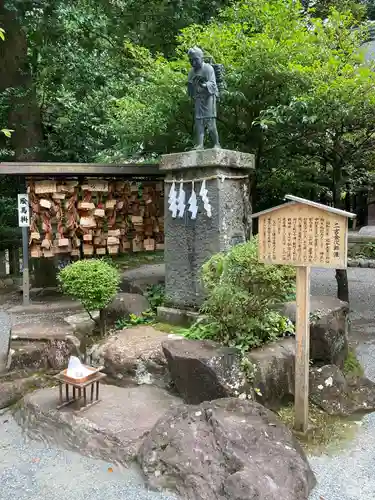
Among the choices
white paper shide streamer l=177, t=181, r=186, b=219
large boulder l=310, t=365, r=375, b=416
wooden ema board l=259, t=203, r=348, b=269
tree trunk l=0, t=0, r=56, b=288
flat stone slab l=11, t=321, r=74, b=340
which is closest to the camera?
wooden ema board l=259, t=203, r=348, b=269

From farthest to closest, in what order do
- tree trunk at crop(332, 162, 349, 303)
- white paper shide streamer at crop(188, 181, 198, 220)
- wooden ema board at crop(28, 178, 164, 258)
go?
tree trunk at crop(332, 162, 349, 303) < wooden ema board at crop(28, 178, 164, 258) < white paper shide streamer at crop(188, 181, 198, 220)

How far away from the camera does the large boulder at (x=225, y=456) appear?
10.3 ft

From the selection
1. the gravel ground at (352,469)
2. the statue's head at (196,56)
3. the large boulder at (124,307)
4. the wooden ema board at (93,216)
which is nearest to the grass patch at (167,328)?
the large boulder at (124,307)

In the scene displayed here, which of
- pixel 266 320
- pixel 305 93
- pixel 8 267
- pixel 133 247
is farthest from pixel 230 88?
pixel 8 267

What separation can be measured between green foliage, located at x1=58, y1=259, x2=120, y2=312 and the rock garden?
0.05 ft

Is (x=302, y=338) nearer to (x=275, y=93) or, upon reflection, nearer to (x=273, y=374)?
(x=273, y=374)

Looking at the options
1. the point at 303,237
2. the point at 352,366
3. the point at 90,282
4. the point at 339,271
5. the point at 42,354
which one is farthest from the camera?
the point at 339,271

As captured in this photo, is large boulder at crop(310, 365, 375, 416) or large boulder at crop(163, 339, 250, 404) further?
large boulder at crop(310, 365, 375, 416)

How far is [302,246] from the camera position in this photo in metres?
4.04

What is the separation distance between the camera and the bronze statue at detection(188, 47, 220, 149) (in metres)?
6.04

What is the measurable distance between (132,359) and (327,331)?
2.46 meters

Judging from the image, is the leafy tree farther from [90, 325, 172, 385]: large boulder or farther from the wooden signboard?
[90, 325, 172, 385]: large boulder

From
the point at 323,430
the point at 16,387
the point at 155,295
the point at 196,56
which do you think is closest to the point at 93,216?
the point at 155,295

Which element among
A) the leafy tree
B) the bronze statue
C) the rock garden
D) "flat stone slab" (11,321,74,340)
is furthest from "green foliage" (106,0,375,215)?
"flat stone slab" (11,321,74,340)
